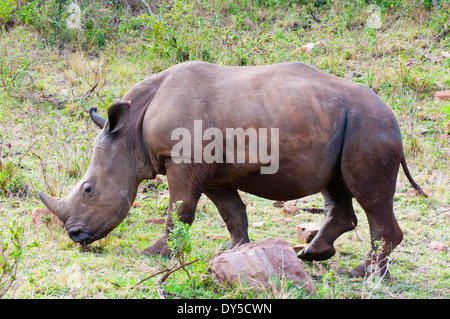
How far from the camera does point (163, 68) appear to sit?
9773mm

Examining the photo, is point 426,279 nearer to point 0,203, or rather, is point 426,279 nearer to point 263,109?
point 263,109

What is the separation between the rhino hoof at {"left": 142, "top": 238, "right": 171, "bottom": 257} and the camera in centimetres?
523

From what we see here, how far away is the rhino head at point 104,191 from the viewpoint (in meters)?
5.28

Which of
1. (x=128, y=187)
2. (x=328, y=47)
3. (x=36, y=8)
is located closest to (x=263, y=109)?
(x=128, y=187)

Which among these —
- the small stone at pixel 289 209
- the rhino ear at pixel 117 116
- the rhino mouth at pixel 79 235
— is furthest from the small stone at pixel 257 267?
the small stone at pixel 289 209

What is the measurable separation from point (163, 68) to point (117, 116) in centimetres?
464

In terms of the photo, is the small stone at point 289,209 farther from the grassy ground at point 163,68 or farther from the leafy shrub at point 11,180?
the leafy shrub at point 11,180

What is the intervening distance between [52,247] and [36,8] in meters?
7.29

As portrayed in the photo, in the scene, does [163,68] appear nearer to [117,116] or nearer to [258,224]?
[258,224]

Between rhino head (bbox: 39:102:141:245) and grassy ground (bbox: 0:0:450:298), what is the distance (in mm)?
248

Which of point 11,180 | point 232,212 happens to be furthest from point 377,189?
point 11,180

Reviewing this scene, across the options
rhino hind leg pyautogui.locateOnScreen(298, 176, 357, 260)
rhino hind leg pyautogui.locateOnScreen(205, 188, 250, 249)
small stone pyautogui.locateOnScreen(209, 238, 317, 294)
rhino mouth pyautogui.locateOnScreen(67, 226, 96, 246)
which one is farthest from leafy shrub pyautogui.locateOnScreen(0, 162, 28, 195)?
rhino hind leg pyautogui.locateOnScreen(298, 176, 357, 260)

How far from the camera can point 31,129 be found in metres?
7.94
